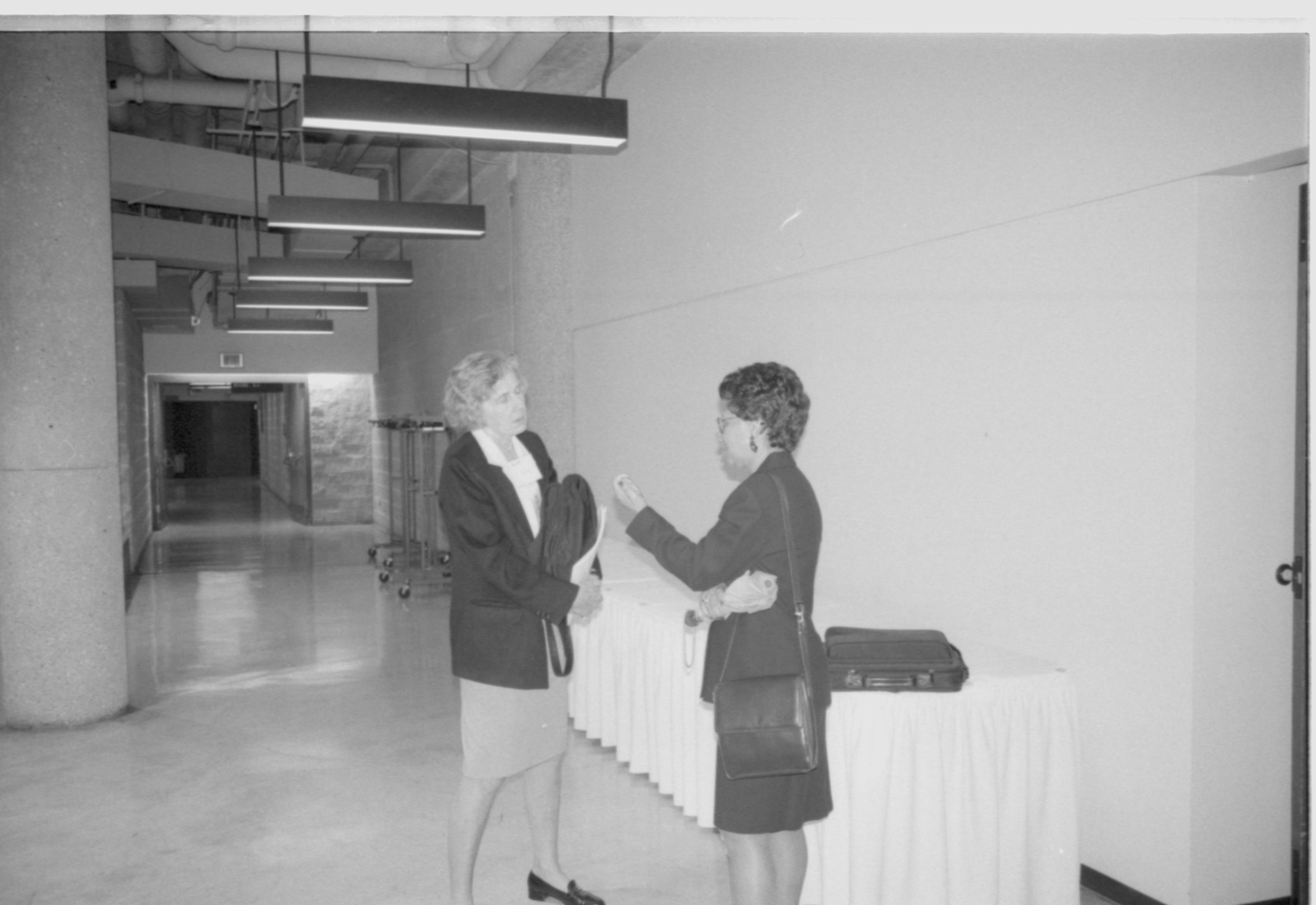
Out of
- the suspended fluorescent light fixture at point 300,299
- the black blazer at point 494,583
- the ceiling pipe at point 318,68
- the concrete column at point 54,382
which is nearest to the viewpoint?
the black blazer at point 494,583

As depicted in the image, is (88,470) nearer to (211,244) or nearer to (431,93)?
(431,93)

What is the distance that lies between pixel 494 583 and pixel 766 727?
0.83 m

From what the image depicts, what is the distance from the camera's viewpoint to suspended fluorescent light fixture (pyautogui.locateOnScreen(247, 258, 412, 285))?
8.46 metres

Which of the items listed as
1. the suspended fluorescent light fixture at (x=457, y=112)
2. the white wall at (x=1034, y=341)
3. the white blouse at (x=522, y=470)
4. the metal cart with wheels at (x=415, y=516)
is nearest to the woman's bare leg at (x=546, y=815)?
the white blouse at (x=522, y=470)

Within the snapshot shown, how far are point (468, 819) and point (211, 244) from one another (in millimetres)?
10030

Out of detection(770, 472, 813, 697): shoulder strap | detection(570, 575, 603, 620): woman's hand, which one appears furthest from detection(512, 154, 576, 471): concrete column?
detection(770, 472, 813, 697): shoulder strap

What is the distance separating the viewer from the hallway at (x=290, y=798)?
347 cm

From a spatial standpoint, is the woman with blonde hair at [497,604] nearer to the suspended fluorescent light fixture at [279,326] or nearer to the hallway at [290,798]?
the hallway at [290,798]

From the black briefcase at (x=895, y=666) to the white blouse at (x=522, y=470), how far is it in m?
0.90

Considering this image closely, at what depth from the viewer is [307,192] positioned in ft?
30.5

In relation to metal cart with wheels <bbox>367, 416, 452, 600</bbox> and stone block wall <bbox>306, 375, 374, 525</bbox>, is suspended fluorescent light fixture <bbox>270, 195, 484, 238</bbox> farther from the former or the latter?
stone block wall <bbox>306, 375, 374, 525</bbox>

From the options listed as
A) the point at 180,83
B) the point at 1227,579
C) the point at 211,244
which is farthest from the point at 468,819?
the point at 211,244

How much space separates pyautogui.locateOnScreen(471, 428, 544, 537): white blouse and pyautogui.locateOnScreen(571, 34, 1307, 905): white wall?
1.60 m

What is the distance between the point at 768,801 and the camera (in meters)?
2.34
